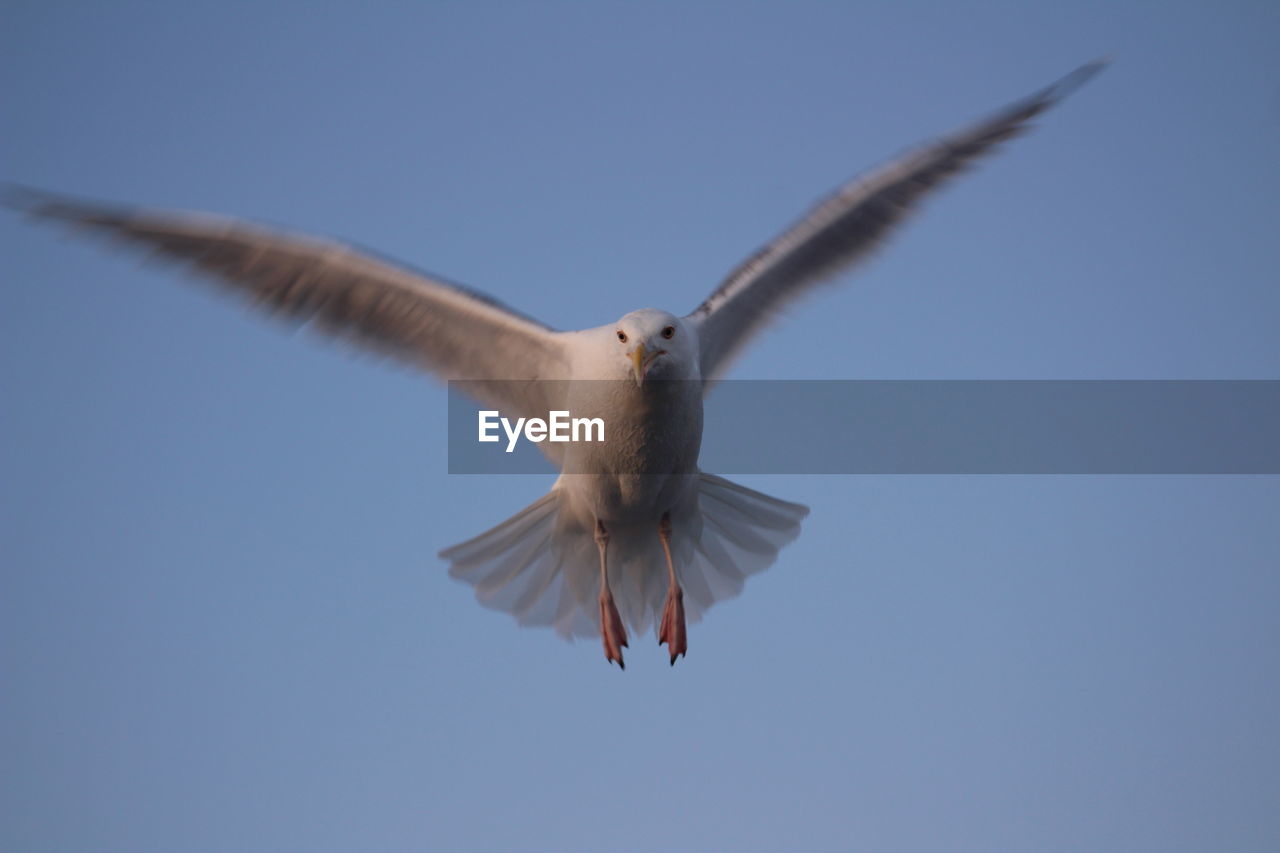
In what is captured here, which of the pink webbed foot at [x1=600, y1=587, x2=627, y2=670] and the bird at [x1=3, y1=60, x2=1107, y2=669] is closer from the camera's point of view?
the bird at [x1=3, y1=60, x2=1107, y2=669]

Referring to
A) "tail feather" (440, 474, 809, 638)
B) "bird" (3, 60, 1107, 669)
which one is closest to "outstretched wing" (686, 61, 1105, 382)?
"bird" (3, 60, 1107, 669)

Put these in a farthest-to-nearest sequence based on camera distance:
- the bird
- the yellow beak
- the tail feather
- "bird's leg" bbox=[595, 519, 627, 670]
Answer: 1. the tail feather
2. "bird's leg" bbox=[595, 519, 627, 670]
3. the bird
4. the yellow beak

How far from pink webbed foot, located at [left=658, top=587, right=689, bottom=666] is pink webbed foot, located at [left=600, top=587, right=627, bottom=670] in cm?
22

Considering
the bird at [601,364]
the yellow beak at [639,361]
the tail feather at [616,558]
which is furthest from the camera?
the tail feather at [616,558]

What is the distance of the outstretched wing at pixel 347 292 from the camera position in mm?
7688

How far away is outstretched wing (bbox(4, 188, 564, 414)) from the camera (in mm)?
7688

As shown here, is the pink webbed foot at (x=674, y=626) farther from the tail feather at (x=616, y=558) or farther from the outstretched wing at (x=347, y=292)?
the outstretched wing at (x=347, y=292)

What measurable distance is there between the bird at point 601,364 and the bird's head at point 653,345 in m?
0.02

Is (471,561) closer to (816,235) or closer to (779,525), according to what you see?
(779,525)

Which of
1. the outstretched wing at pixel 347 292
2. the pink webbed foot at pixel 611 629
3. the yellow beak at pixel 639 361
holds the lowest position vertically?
the pink webbed foot at pixel 611 629

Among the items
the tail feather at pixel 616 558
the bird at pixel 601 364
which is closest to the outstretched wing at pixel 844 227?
the bird at pixel 601 364

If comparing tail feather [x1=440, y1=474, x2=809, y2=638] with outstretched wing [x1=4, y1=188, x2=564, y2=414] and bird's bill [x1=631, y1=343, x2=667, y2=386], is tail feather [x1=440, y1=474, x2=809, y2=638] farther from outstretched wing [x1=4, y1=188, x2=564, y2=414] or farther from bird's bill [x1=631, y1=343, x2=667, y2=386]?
bird's bill [x1=631, y1=343, x2=667, y2=386]

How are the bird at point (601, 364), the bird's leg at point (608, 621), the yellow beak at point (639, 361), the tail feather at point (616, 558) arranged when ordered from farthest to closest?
the tail feather at point (616, 558) < the bird's leg at point (608, 621) < the bird at point (601, 364) < the yellow beak at point (639, 361)

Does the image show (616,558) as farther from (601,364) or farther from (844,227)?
(844,227)
